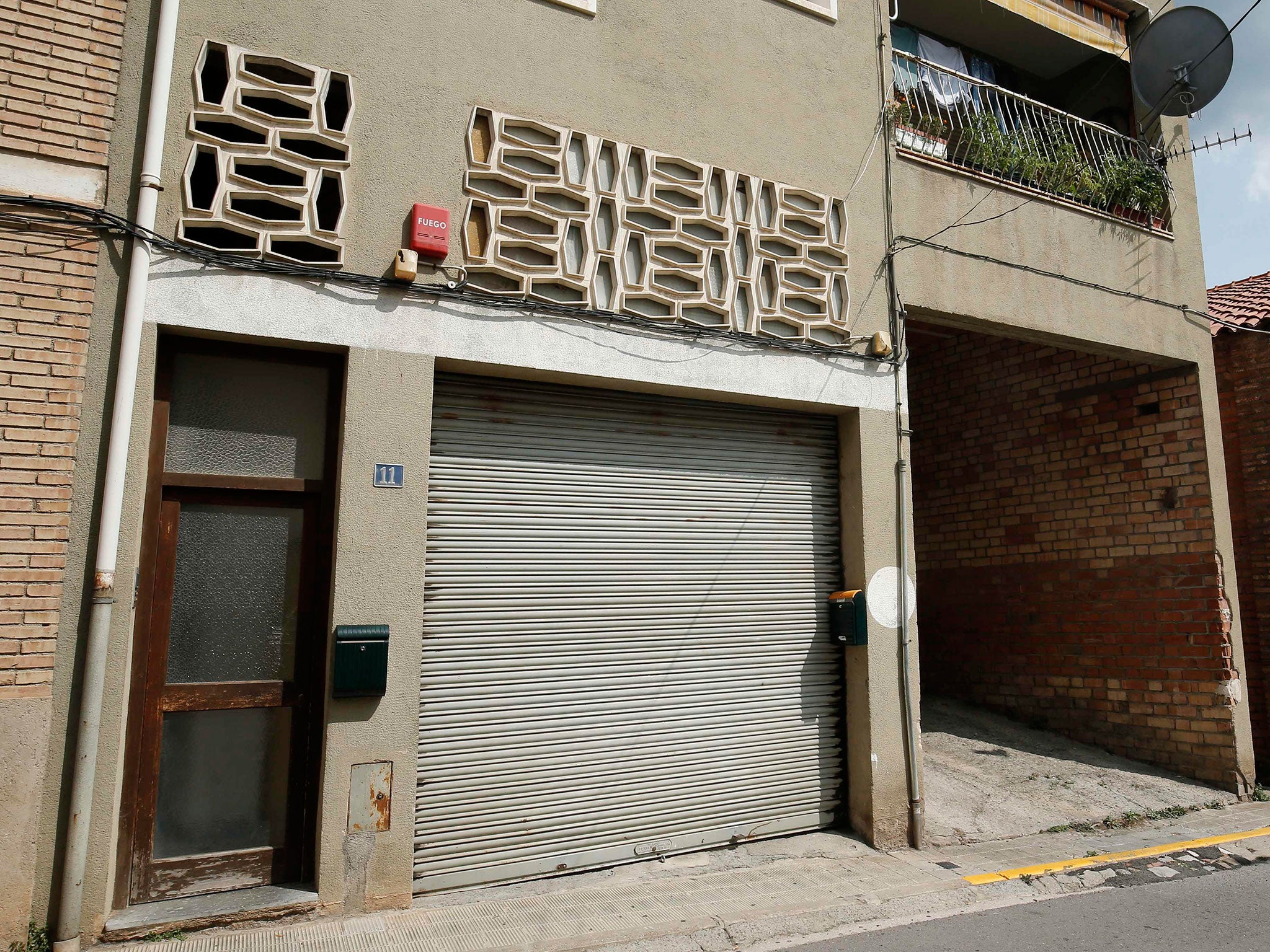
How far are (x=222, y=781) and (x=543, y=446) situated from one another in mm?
2690

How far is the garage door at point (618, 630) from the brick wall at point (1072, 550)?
3758mm

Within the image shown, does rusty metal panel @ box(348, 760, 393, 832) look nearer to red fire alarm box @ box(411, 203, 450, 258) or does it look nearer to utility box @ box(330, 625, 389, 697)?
utility box @ box(330, 625, 389, 697)

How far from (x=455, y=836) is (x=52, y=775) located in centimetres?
211

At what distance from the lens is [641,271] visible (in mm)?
6098

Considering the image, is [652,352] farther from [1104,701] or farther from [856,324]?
[1104,701]

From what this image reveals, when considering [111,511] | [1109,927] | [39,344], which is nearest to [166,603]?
[111,511]

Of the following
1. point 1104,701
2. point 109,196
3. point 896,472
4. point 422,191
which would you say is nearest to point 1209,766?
point 1104,701

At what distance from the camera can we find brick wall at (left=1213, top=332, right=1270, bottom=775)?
9.70m

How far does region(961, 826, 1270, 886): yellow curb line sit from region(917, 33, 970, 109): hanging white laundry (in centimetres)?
650

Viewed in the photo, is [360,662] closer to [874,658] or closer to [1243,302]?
[874,658]

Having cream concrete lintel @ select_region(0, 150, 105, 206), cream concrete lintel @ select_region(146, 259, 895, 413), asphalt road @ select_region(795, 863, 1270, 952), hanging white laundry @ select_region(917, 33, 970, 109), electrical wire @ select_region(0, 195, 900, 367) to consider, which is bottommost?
asphalt road @ select_region(795, 863, 1270, 952)

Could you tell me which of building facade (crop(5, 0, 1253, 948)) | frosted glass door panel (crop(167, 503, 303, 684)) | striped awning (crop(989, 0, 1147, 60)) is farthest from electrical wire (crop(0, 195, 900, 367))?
striped awning (crop(989, 0, 1147, 60))

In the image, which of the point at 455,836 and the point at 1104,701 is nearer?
the point at 455,836

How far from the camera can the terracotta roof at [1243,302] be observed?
10078 millimetres
